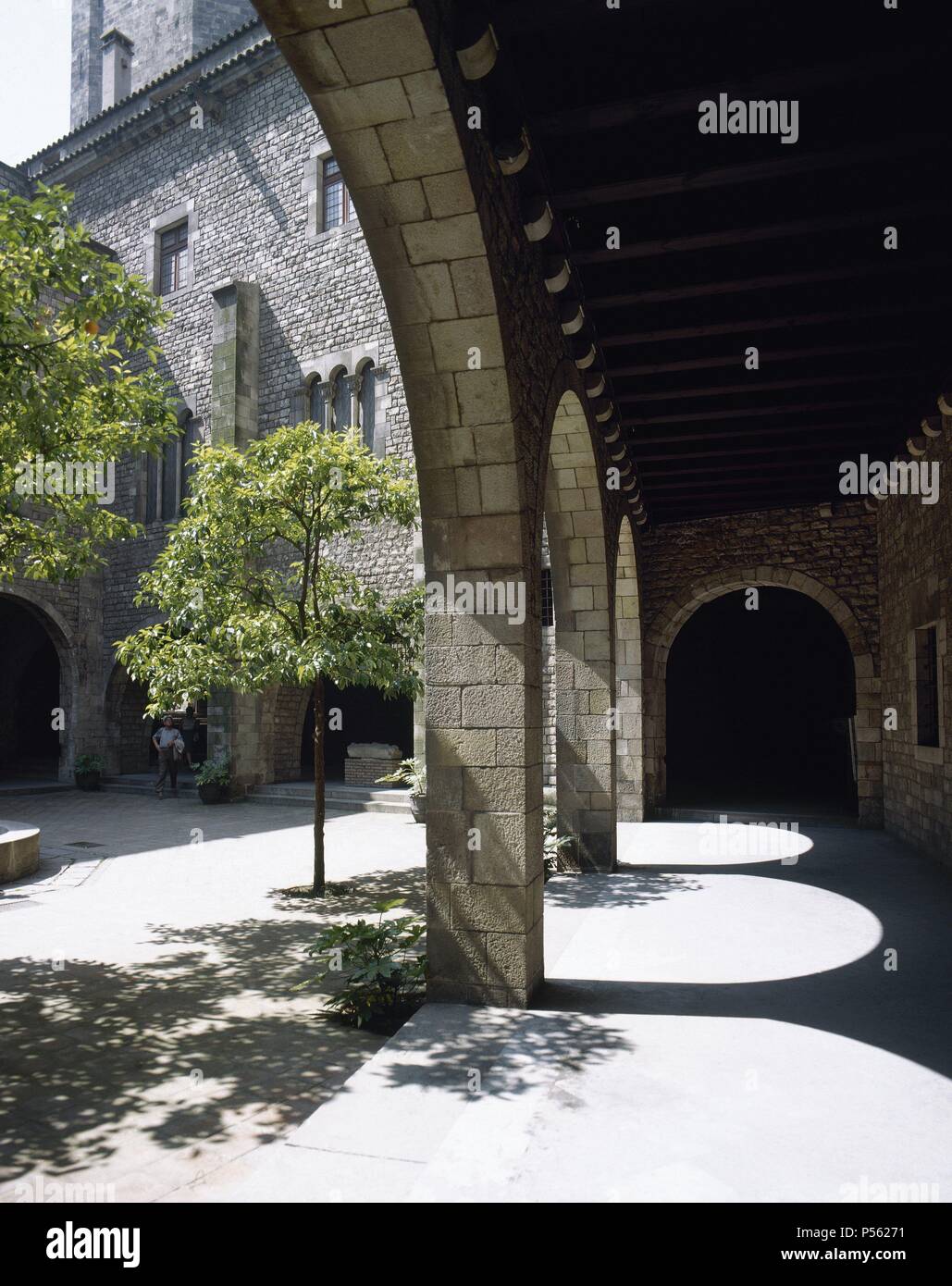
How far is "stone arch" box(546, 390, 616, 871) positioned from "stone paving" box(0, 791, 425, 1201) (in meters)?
1.57

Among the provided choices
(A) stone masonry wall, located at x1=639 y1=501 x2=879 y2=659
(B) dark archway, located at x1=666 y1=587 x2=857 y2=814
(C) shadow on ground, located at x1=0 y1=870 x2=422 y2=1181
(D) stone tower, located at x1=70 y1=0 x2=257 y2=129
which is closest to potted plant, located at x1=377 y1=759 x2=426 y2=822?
(A) stone masonry wall, located at x1=639 y1=501 x2=879 y2=659

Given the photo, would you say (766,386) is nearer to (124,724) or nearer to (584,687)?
(584,687)

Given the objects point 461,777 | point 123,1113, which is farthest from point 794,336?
point 123,1113

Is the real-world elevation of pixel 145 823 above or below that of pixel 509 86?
below

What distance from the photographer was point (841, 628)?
11148 mm

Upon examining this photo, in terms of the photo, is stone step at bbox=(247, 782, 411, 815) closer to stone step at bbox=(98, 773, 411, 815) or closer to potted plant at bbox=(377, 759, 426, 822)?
stone step at bbox=(98, 773, 411, 815)

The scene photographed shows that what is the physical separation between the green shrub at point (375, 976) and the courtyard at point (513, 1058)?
0.55ft

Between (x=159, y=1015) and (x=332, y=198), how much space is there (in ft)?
44.2

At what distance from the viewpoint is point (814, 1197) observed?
7.91 ft

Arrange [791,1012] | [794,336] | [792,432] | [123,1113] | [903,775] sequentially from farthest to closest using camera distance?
[903,775]
[792,432]
[794,336]
[791,1012]
[123,1113]

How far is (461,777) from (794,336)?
416cm

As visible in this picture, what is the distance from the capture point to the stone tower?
20.5 meters

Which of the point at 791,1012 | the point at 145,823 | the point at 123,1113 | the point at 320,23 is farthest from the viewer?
the point at 145,823
